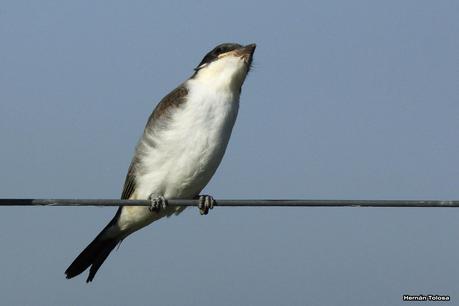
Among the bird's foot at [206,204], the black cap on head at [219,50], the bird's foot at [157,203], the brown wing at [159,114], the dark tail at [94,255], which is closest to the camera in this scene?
the bird's foot at [206,204]

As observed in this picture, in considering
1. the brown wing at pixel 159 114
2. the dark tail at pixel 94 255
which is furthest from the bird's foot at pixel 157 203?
the dark tail at pixel 94 255

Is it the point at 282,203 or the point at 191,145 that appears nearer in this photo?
the point at 282,203

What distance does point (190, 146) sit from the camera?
9445 millimetres

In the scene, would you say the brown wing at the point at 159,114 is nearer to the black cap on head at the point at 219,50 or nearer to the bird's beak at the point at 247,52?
the black cap on head at the point at 219,50

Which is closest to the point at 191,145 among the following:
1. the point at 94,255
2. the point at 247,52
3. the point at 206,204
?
the point at 206,204

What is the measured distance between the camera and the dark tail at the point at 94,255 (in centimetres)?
1032

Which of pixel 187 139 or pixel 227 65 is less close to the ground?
pixel 227 65

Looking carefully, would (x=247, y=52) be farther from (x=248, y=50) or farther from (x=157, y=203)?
(x=157, y=203)

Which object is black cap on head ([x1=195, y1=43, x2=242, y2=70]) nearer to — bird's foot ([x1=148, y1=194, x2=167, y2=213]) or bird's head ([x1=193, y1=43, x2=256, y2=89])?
bird's head ([x1=193, y1=43, x2=256, y2=89])

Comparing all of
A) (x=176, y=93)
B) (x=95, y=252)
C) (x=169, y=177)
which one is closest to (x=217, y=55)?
(x=176, y=93)

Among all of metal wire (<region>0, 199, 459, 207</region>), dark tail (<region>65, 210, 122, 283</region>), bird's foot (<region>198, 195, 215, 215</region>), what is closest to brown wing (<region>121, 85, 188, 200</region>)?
dark tail (<region>65, 210, 122, 283</region>)

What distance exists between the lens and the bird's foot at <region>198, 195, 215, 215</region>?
927 centimetres

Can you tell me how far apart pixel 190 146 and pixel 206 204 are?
57 centimetres

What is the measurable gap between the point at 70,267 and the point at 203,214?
67.4 inches
